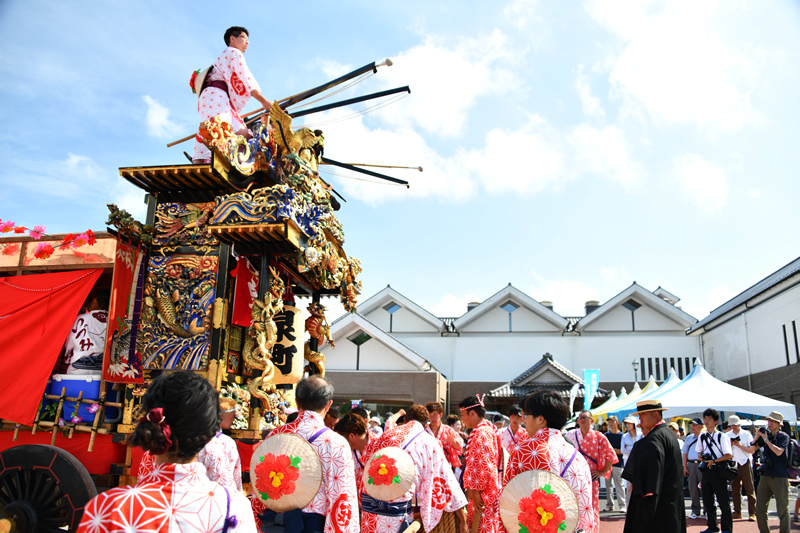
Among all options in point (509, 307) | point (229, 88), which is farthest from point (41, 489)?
point (509, 307)

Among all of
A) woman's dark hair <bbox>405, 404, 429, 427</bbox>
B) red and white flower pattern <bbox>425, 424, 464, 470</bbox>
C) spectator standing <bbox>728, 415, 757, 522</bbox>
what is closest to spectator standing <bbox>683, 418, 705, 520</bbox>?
spectator standing <bbox>728, 415, 757, 522</bbox>

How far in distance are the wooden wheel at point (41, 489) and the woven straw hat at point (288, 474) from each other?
1610 mm

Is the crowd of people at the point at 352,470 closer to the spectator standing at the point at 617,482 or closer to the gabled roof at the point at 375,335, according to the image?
the spectator standing at the point at 617,482

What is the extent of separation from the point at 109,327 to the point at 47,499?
2069 millimetres

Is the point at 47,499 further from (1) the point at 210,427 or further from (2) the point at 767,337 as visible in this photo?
(2) the point at 767,337

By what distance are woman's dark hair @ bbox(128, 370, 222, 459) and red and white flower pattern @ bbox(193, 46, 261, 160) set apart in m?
5.31

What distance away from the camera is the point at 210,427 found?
200 centimetres

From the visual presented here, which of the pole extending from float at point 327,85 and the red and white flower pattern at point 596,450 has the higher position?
the pole extending from float at point 327,85

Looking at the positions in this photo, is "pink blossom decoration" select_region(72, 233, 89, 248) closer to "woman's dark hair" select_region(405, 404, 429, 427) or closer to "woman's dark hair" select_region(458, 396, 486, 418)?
"woman's dark hair" select_region(405, 404, 429, 427)

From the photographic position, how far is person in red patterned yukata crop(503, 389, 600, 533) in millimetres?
3928

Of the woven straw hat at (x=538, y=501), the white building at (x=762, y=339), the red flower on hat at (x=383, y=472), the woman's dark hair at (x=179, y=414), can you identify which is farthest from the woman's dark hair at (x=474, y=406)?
the white building at (x=762, y=339)

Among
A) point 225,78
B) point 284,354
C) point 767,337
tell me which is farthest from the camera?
point 767,337

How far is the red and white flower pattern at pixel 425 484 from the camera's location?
442 cm

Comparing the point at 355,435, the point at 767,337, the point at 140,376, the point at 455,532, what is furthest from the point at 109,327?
the point at 767,337
